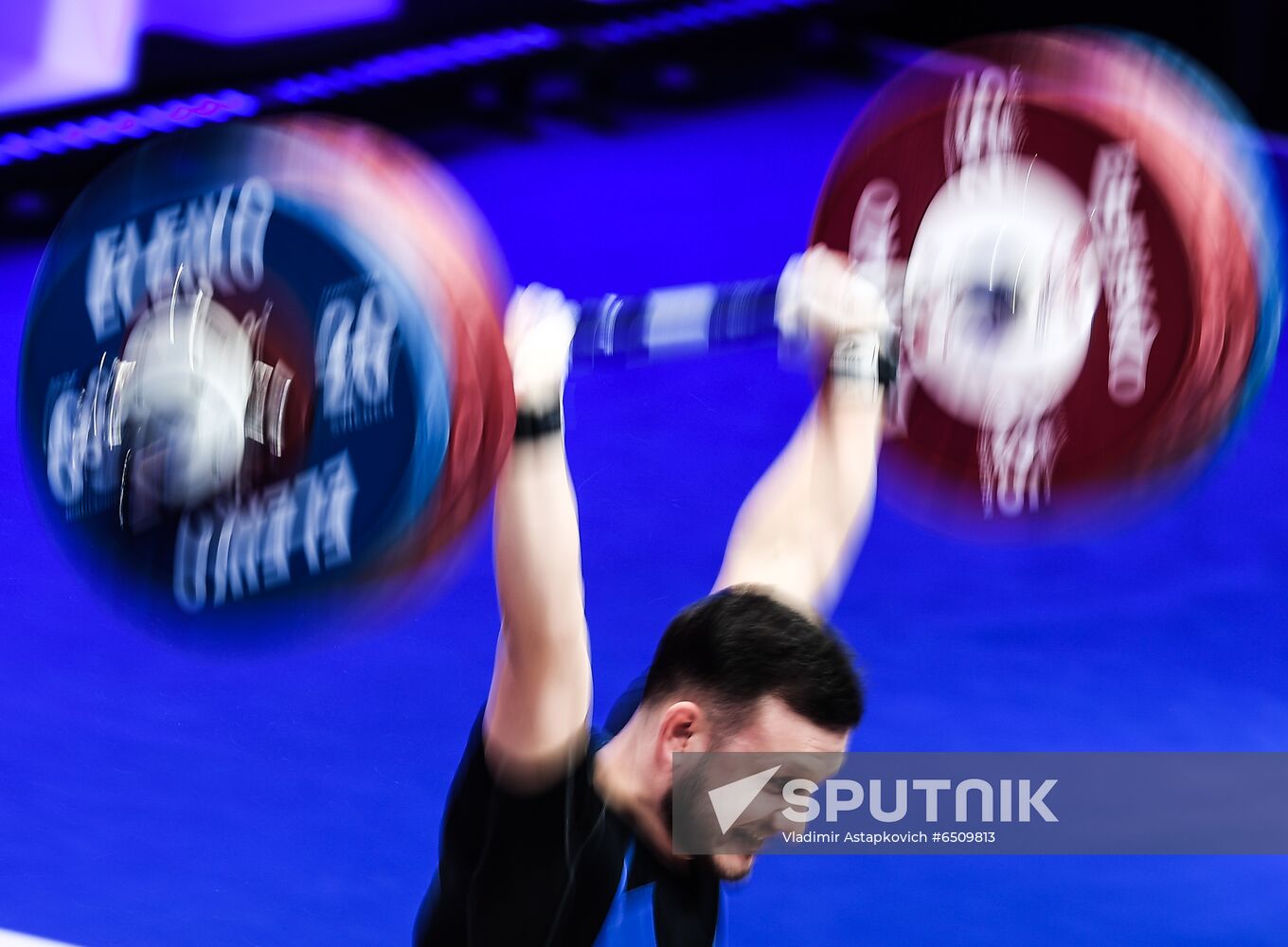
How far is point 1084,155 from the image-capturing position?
2764 millimetres

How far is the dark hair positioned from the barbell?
0.40 m

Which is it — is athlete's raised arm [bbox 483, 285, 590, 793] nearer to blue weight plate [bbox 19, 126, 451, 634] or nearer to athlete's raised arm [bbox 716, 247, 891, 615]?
blue weight plate [bbox 19, 126, 451, 634]

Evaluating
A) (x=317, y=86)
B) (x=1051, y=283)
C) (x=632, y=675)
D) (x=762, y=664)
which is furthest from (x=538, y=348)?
(x=317, y=86)

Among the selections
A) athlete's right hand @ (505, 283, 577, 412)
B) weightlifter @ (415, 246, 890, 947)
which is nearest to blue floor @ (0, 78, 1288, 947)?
weightlifter @ (415, 246, 890, 947)

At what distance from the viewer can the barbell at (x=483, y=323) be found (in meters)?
2.32

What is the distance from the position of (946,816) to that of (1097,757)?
72cm

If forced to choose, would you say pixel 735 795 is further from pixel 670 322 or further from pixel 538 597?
pixel 670 322

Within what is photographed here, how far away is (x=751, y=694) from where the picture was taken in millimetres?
2490

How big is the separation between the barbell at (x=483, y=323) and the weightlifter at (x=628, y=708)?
2.9 inches

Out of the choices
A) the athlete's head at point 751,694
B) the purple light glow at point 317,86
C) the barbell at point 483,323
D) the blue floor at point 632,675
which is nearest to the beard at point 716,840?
the athlete's head at point 751,694

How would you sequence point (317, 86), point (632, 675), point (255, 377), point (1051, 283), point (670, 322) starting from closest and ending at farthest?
point (255, 377) → point (670, 322) → point (1051, 283) → point (632, 675) → point (317, 86)

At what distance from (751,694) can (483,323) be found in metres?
0.61

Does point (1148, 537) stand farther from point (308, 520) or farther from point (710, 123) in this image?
point (308, 520)

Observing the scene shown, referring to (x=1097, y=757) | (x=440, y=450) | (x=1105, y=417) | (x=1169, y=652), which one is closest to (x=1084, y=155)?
(x=1105, y=417)
